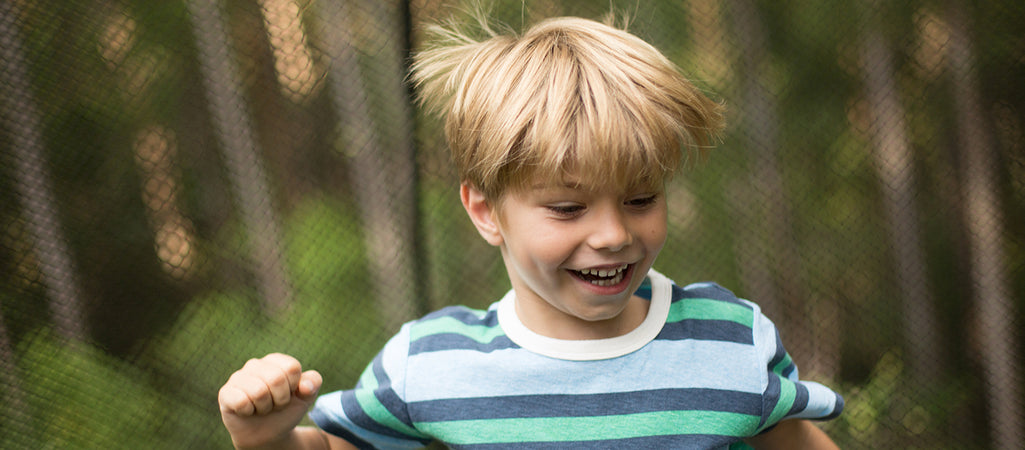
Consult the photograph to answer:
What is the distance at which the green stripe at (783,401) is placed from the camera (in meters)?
1.17

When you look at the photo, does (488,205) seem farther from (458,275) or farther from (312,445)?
(458,275)

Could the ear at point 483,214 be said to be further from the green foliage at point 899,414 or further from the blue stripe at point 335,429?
the green foliage at point 899,414

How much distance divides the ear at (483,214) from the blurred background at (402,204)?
0.51m

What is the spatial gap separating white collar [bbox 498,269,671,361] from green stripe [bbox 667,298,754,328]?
0.02 meters

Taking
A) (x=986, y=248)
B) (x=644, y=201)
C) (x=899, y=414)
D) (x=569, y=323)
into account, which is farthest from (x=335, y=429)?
(x=986, y=248)

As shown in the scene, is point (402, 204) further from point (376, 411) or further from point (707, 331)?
point (707, 331)

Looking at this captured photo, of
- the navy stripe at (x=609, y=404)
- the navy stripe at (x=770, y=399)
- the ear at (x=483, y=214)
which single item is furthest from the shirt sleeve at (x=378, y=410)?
the navy stripe at (x=770, y=399)

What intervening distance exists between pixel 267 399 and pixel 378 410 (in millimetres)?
229

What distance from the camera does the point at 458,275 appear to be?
5.89 feet

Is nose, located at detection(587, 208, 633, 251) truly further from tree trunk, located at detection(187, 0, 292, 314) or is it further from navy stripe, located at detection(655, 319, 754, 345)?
tree trunk, located at detection(187, 0, 292, 314)

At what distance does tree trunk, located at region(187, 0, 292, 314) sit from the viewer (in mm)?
1560

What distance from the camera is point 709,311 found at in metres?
1.24

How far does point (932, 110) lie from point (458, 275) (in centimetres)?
116

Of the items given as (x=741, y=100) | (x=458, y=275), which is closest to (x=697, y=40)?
(x=741, y=100)
